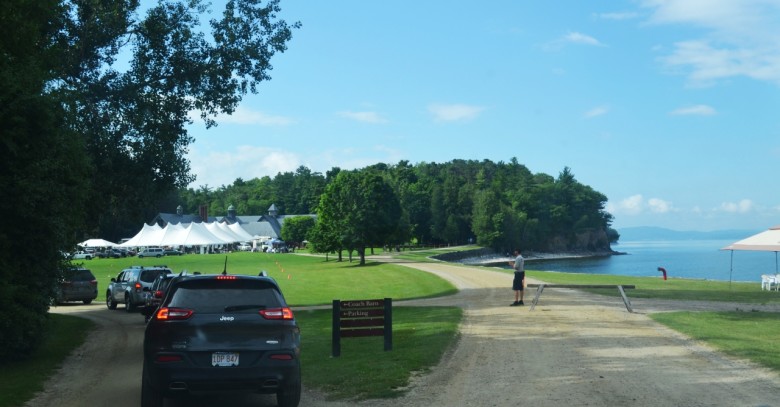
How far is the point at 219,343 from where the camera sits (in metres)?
8.95

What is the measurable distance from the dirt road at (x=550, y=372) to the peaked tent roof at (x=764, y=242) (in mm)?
20045

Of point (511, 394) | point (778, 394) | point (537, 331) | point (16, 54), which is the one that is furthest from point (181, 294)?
point (537, 331)

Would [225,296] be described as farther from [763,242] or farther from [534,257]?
[534,257]

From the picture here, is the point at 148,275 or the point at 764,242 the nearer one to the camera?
the point at 148,275

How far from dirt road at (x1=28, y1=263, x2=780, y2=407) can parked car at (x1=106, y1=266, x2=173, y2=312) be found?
8816 mm

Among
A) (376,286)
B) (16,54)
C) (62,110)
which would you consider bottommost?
(376,286)

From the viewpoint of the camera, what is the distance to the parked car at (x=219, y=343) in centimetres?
887

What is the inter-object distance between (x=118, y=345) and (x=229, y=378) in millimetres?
11025

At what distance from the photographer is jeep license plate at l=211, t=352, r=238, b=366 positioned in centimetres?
891

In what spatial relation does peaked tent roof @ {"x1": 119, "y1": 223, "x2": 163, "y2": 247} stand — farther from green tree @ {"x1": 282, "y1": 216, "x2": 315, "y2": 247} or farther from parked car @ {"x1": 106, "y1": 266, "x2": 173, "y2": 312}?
green tree @ {"x1": 282, "y1": 216, "x2": 315, "y2": 247}

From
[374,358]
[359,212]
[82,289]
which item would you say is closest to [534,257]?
[359,212]

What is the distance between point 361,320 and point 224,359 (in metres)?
5.93

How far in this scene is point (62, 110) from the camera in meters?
15.7

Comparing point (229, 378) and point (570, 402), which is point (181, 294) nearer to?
point (229, 378)
